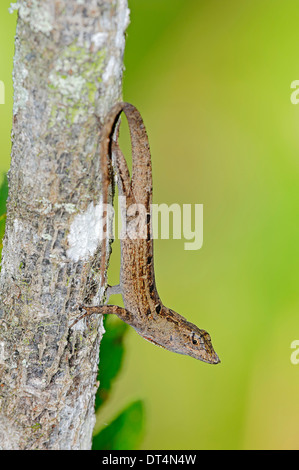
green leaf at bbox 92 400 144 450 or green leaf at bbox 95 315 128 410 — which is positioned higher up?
green leaf at bbox 95 315 128 410

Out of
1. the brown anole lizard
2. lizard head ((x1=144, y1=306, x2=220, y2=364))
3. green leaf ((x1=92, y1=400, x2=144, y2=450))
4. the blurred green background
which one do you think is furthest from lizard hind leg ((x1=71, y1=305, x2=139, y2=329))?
the blurred green background

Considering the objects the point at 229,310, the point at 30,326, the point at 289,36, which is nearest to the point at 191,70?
the point at 289,36

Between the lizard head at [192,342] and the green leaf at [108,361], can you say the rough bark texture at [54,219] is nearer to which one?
the green leaf at [108,361]

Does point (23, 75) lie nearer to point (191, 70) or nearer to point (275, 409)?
point (191, 70)

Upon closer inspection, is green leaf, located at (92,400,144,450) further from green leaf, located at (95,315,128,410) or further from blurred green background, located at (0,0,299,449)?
blurred green background, located at (0,0,299,449)

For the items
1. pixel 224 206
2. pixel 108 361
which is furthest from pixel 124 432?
pixel 224 206

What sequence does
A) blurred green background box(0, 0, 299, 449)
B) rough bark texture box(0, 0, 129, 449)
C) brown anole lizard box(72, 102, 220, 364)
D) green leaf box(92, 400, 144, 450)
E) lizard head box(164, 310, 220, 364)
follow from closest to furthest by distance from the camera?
1. rough bark texture box(0, 0, 129, 449)
2. brown anole lizard box(72, 102, 220, 364)
3. green leaf box(92, 400, 144, 450)
4. lizard head box(164, 310, 220, 364)
5. blurred green background box(0, 0, 299, 449)
